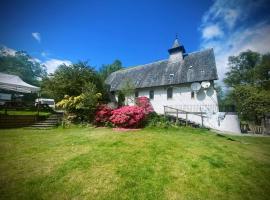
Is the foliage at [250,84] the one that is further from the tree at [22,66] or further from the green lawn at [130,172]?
the tree at [22,66]

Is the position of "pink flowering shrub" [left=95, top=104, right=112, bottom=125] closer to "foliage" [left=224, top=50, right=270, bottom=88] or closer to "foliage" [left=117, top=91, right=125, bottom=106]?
"foliage" [left=117, top=91, right=125, bottom=106]

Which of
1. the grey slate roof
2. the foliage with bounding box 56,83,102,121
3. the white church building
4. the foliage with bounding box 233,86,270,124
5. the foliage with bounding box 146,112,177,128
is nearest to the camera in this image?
the foliage with bounding box 146,112,177,128

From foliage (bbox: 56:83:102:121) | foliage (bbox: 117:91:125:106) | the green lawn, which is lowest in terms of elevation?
the green lawn

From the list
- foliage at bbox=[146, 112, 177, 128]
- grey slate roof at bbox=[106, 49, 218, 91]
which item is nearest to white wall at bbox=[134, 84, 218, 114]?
grey slate roof at bbox=[106, 49, 218, 91]

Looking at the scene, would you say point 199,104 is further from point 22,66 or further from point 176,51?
point 22,66

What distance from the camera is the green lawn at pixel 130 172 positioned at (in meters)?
3.83

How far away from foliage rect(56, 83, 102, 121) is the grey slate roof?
326 inches

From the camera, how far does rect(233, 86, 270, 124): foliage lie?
1766 cm

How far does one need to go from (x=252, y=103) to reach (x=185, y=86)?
9.75 m

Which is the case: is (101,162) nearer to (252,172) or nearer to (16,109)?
(252,172)

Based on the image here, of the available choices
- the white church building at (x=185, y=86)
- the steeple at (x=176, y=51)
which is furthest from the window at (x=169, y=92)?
the steeple at (x=176, y=51)

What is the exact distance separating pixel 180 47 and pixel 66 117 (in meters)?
17.2

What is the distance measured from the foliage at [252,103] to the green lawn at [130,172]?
1441cm

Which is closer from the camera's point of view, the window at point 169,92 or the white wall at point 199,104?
the white wall at point 199,104
